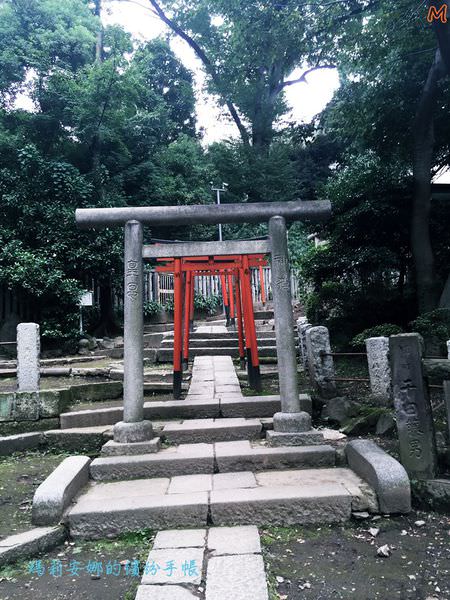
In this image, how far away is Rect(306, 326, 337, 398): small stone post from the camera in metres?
6.67

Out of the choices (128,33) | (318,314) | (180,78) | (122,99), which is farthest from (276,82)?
(318,314)

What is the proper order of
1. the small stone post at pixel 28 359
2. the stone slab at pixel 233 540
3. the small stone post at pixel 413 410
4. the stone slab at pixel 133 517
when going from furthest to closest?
1. the small stone post at pixel 28 359
2. the small stone post at pixel 413 410
3. the stone slab at pixel 133 517
4. the stone slab at pixel 233 540

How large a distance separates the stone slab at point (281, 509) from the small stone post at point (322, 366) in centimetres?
330

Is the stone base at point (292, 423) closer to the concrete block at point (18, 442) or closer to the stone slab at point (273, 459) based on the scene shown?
the stone slab at point (273, 459)

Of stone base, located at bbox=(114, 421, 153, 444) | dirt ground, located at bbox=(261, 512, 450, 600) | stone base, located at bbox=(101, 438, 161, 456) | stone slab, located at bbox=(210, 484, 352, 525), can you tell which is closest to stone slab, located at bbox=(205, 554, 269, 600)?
dirt ground, located at bbox=(261, 512, 450, 600)

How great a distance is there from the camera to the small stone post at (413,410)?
12.0ft

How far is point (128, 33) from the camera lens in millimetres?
17578

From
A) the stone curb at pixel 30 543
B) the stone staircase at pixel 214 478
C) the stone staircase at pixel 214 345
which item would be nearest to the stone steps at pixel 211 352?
the stone staircase at pixel 214 345

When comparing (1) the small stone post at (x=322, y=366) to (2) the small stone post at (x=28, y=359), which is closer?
(2) the small stone post at (x=28, y=359)

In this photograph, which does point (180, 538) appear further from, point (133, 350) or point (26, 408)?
point (26, 408)

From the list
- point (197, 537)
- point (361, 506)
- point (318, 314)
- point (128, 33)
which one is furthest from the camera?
point (128, 33)

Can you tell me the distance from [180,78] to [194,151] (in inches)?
307

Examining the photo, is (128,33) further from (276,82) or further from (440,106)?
(440,106)

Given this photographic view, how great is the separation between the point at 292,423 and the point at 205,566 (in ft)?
7.14
